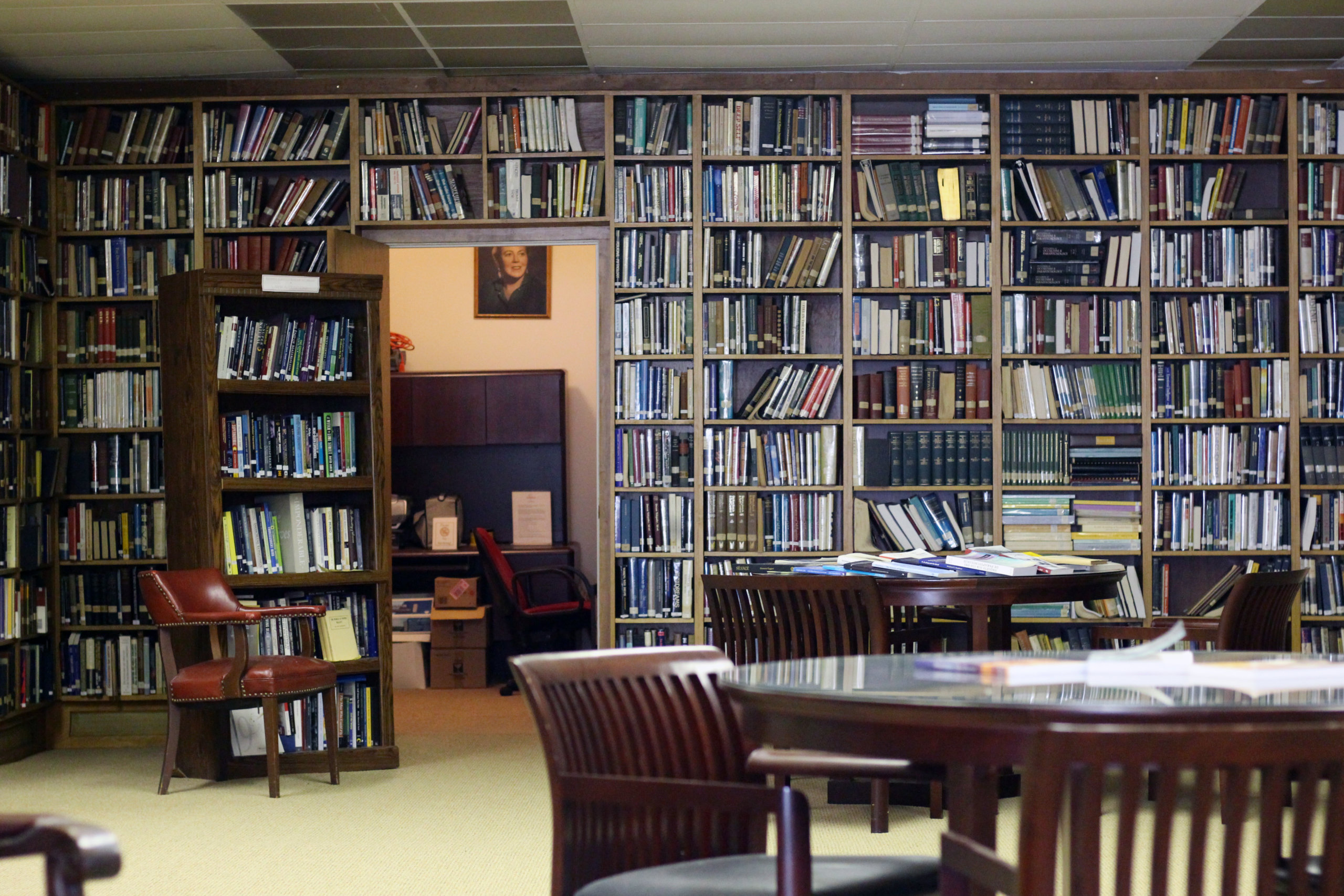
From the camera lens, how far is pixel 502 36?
220 inches

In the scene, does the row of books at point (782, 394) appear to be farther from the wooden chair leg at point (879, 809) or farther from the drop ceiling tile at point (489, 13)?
the wooden chair leg at point (879, 809)

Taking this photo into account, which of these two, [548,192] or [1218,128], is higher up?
[1218,128]

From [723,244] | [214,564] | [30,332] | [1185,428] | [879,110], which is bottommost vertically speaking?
[214,564]

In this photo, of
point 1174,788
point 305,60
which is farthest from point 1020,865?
point 305,60

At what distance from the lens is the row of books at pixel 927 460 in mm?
5930

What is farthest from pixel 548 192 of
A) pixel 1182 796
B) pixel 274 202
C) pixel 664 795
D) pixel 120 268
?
pixel 1182 796

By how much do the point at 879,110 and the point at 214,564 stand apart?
3.39m

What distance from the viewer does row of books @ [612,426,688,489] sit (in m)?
6.02

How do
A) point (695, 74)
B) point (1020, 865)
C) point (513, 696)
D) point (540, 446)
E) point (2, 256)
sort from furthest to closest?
1. point (540, 446)
2. point (513, 696)
3. point (695, 74)
4. point (2, 256)
5. point (1020, 865)

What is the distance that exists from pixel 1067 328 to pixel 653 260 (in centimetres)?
181

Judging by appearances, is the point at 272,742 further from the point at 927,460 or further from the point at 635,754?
the point at 635,754

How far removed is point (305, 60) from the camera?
5.89 metres

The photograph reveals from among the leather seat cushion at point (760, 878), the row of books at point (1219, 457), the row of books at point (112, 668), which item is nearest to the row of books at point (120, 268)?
the row of books at point (112, 668)

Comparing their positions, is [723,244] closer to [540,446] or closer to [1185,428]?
[1185,428]
